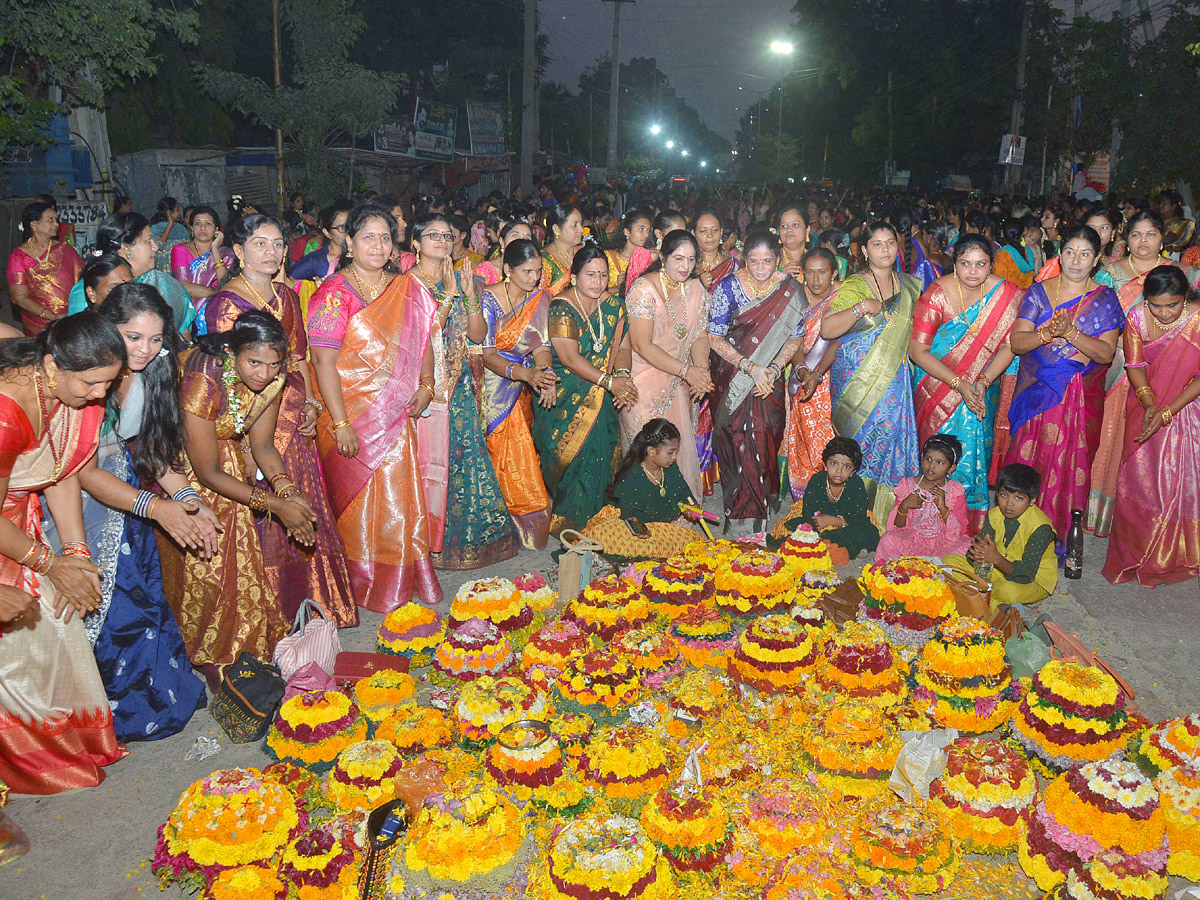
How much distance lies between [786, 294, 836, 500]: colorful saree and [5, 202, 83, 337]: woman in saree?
5.61 metres

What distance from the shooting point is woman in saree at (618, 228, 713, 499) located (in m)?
5.52

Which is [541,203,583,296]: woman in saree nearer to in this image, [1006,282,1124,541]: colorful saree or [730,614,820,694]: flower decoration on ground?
[1006,282,1124,541]: colorful saree

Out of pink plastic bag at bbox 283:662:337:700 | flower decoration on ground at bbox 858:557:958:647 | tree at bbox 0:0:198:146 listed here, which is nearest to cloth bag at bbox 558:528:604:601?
pink plastic bag at bbox 283:662:337:700

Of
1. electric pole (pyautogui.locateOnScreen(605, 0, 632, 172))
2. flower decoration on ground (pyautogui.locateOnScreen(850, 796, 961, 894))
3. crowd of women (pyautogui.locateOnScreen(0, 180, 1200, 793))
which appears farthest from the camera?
electric pole (pyautogui.locateOnScreen(605, 0, 632, 172))

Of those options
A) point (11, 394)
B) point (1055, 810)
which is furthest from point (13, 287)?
point (1055, 810)

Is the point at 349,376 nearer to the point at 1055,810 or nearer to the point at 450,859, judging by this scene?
the point at 450,859

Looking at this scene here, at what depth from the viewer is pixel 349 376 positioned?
4637 mm

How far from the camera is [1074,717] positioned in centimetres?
321

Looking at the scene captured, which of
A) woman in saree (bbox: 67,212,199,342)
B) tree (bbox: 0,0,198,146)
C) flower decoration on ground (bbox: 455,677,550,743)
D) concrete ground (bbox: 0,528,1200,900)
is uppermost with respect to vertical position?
tree (bbox: 0,0,198,146)

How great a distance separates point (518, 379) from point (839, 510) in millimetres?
2007

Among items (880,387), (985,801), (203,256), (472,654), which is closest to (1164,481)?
(880,387)

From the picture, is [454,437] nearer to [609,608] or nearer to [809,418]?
[609,608]

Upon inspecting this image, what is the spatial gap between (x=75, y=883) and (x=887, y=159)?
37348 mm

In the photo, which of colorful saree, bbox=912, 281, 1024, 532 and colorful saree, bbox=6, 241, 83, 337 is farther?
colorful saree, bbox=6, 241, 83, 337
